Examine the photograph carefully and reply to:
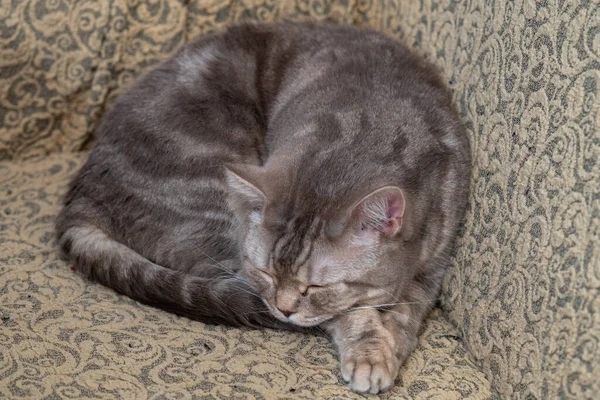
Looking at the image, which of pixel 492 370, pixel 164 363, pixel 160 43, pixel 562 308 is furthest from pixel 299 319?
pixel 160 43

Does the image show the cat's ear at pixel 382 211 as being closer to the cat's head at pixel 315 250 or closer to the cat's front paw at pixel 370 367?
the cat's head at pixel 315 250

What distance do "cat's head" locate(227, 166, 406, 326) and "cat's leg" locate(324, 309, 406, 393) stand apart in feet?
0.17

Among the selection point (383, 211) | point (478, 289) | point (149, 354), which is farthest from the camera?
point (478, 289)

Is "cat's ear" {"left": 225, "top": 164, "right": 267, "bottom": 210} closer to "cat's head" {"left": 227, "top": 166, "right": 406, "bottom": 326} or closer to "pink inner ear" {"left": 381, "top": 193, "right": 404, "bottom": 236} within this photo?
"cat's head" {"left": 227, "top": 166, "right": 406, "bottom": 326}

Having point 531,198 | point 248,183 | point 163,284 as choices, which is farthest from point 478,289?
point 163,284

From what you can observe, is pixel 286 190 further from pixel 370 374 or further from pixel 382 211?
pixel 370 374

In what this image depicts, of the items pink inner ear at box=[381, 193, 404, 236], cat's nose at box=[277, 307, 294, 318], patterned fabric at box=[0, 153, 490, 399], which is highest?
pink inner ear at box=[381, 193, 404, 236]

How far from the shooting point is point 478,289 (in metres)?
1.84

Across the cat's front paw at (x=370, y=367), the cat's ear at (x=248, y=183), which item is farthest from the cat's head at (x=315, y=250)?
the cat's front paw at (x=370, y=367)

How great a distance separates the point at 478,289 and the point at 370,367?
34 cm

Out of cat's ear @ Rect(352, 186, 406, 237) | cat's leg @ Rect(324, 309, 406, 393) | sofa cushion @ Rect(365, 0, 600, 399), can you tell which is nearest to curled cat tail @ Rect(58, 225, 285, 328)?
cat's leg @ Rect(324, 309, 406, 393)

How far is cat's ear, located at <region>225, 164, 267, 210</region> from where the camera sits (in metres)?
1.71

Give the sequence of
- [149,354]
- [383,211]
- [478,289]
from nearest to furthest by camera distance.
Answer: [383,211], [149,354], [478,289]

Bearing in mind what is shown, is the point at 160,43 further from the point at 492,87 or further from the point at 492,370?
the point at 492,370
